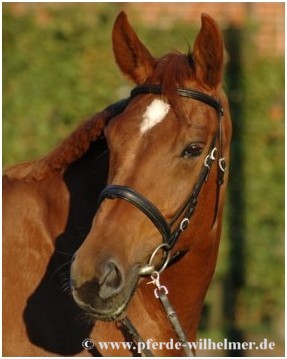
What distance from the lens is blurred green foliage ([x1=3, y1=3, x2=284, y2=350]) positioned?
709cm

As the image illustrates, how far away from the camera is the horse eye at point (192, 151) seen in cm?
322

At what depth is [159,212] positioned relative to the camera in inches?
124

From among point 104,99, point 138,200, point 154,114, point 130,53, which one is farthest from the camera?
point 104,99

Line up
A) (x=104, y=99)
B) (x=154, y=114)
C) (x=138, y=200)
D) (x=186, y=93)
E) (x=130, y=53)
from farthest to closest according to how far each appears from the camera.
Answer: (x=104, y=99) → (x=130, y=53) → (x=186, y=93) → (x=154, y=114) → (x=138, y=200)

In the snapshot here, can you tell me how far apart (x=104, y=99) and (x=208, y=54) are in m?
3.98

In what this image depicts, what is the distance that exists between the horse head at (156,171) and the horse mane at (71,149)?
0.25 metres

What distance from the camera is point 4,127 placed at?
22.9ft

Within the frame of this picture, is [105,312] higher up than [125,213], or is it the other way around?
[125,213]

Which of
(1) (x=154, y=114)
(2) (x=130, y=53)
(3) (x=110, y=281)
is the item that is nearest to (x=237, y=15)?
(2) (x=130, y=53)

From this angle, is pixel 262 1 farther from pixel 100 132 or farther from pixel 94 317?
pixel 94 317

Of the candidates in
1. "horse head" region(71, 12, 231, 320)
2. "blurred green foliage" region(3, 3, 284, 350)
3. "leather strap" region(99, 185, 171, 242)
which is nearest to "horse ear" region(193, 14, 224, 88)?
"horse head" region(71, 12, 231, 320)

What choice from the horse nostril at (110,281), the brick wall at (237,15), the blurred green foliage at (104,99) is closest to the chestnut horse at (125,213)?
the horse nostril at (110,281)

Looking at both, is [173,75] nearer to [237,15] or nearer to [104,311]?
[104,311]

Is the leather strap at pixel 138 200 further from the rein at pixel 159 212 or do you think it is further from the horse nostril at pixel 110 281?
the horse nostril at pixel 110 281
